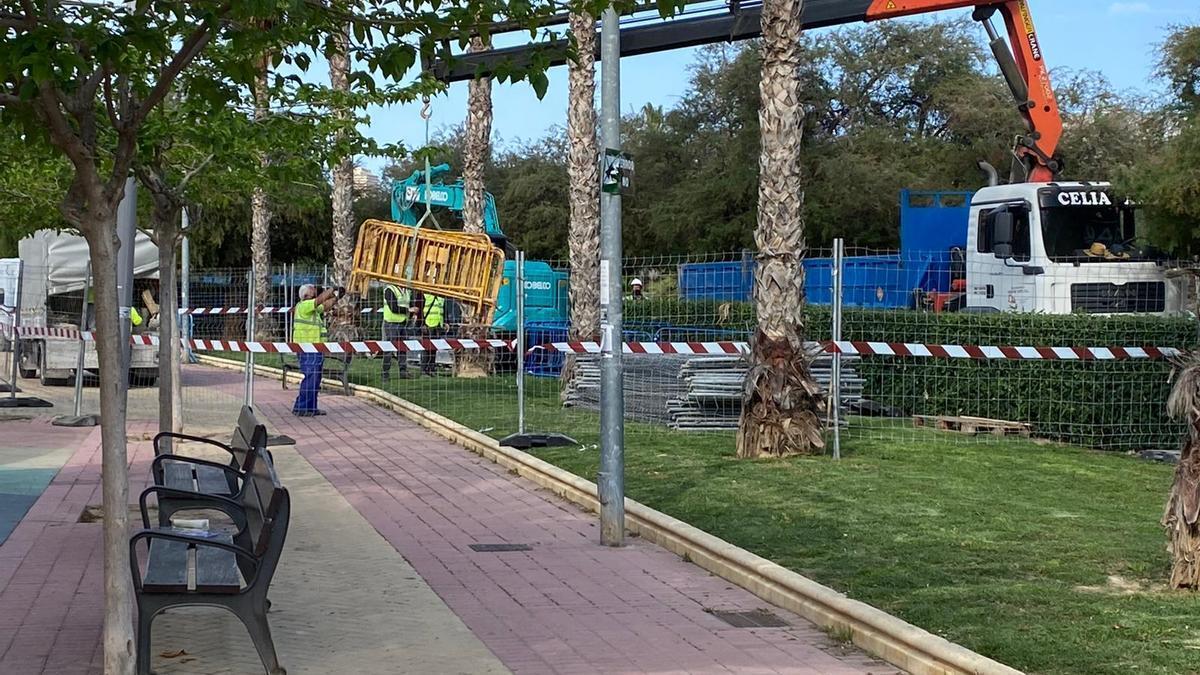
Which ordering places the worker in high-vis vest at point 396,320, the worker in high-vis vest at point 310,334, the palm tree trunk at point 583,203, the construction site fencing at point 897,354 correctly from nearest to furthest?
the construction site fencing at point 897,354 → the worker in high-vis vest at point 310,334 → the palm tree trunk at point 583,203 → the worker in high-vis vest at point 396,320

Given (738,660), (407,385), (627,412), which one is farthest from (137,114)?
(407,385)

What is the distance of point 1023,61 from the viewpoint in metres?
21.3

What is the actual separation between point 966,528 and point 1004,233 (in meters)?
8.86

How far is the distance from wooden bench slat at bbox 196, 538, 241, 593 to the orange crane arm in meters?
16.1

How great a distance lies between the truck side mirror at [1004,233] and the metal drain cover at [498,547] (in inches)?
399

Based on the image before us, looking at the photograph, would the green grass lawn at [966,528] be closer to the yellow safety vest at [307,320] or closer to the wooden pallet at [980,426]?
the wooden pallet at [980,426]

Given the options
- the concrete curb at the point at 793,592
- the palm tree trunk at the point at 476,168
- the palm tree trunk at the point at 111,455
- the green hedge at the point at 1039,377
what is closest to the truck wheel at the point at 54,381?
the palm tree trunk at the point at 476,168

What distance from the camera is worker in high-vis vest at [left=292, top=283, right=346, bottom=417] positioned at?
19.7 m

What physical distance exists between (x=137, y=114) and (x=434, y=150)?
7533 mm

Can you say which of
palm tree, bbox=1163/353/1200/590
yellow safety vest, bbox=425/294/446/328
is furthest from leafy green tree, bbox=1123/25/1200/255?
yellow safety vest, bbox=425/294/446/328

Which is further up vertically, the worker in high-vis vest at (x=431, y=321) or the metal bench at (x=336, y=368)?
the worker in high-vis vest at (x=431, y=321)

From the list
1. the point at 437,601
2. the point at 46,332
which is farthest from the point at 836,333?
the point at 46,332

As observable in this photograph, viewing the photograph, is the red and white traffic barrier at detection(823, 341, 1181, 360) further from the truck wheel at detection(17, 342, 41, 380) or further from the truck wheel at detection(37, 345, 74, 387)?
the truck wheel at detection(17, 342, 41, 380)

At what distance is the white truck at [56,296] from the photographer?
2469 cm
